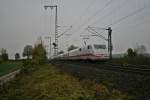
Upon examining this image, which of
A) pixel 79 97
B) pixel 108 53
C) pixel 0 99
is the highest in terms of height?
pixel 108 53

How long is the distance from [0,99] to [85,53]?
22.9 m

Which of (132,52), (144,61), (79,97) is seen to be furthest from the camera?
(132,52)

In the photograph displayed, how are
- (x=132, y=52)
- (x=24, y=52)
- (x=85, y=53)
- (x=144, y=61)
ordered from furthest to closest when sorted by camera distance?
(x=24, y=52), (x=132, y=52), (x=85, y=53), (x=144, y=61)

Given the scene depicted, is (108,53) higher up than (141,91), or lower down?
higher up

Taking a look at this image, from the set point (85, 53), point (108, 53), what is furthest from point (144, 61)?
point (85, 53)

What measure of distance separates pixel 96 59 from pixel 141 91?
73.8ft

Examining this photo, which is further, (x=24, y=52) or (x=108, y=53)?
(x=24, y=52)

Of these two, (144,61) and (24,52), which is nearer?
(144,61)

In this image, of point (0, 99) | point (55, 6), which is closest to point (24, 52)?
point (55, 6)

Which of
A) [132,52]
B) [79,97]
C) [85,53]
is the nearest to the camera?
[79,97]

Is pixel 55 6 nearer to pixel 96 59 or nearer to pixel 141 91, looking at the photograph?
pixel 96 59

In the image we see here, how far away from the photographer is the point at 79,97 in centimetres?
747

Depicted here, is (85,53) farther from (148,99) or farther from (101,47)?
(148,99)

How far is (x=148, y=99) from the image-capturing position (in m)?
6.34
